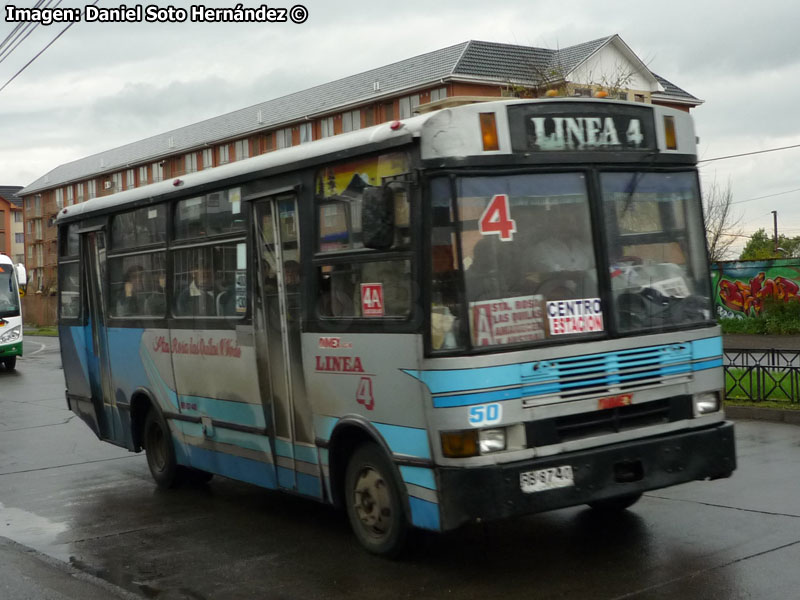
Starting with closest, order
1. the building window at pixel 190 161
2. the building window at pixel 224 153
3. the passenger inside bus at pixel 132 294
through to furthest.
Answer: the passenger inside bus at pixel 132 294
the building window at pixel 224 153
the building window at pixel 190 161

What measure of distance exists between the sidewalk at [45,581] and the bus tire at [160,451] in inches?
88.8

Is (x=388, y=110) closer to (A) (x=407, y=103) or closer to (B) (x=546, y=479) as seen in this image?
(A) (x=407, y=103)

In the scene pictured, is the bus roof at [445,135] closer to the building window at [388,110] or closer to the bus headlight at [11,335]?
the bus headlight at [11,335]

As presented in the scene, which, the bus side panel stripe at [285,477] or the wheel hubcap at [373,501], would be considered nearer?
the wheel hubcap at [373,501]

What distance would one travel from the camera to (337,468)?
24.4 feet

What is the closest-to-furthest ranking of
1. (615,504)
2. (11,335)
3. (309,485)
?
(309,485) < (615,504) < (11,335)

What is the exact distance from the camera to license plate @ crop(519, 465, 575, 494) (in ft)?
20.6

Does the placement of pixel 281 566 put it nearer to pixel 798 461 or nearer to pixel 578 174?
pixel 578 174

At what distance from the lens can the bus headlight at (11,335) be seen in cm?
2828

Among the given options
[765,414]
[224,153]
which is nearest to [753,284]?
[765,414]

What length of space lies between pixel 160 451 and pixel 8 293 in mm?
20912

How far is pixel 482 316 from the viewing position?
249 inches

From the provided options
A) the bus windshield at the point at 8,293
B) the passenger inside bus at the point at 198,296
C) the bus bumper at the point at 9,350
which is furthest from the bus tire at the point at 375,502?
the bus windshield at the point at 8,293

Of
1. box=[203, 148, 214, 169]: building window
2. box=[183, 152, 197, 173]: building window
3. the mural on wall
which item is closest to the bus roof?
the mural on wall
